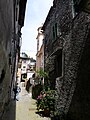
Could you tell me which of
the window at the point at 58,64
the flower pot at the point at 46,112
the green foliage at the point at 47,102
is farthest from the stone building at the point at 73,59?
the flower pot at the point at 46,112

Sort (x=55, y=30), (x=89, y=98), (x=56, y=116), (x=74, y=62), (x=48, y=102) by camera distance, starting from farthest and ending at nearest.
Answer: (x=55, y=30) → (x=48, y=102) → (x=56, y=116) → (x=74, y=62) → (x=89, y=98)

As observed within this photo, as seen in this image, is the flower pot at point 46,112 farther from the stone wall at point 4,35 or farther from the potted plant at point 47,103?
the stone wall at point 4,35

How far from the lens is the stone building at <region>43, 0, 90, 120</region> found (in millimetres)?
8531

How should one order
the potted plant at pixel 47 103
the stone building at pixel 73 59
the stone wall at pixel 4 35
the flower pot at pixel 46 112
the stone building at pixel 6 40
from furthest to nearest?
1. the potted plant at pixel 47 103
2. the flower pot at pixel 46 112
3. the stone building at pixel 73 59
4. the stone building at pixel 6 40
5. the stone wall at pixel 4 35

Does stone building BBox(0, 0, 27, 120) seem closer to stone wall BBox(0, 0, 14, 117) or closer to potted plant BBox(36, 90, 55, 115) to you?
stone wall BBox(0, 0, 14, 117)

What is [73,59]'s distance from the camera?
10484 millimetres

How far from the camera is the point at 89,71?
8.26 metres

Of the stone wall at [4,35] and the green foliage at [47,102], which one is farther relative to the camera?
the green foliage at [47,102]

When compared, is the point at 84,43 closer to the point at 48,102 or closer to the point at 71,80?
the point at 71,80

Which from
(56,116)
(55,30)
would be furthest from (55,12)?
(56,116)

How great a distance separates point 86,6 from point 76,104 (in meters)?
4.46

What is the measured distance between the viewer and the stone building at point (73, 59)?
8531mm

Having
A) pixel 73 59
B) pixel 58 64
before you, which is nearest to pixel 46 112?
pixel 58 64

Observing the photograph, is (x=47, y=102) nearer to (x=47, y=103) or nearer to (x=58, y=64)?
(x=47, y=103)
